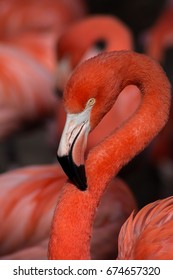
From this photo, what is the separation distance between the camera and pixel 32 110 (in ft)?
14.9

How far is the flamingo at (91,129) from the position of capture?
7.76ft

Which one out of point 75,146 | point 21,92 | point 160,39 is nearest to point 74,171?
point 75,146

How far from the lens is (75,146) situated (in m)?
2.34

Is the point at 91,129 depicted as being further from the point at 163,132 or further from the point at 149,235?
the point at 163,132

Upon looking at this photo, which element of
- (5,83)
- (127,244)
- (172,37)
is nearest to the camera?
(127,244)

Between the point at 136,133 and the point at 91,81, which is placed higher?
the point at 91,81

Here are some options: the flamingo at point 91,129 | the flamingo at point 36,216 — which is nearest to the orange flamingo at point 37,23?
the flamingo at point 36,216

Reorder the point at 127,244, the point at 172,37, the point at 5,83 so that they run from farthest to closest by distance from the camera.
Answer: the point at 172,37 < the point at 5,83 < the point at 127,244

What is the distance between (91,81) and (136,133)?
0.26 metres

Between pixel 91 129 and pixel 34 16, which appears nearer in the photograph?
pixel 91 129

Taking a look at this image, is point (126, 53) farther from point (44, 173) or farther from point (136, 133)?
point (44, 173)

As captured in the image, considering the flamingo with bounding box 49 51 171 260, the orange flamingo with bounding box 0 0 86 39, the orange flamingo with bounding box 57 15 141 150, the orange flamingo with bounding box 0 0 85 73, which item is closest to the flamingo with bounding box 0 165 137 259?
the flamingo with bounding box 49 51 171 260

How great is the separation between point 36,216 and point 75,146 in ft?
2.53
